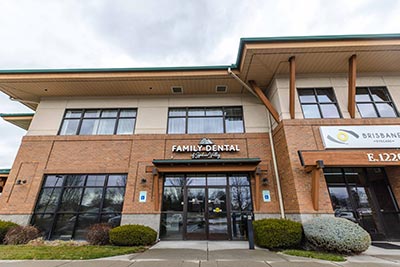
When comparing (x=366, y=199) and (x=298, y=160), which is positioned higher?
(x=298, y=160)

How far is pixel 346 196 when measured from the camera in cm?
796

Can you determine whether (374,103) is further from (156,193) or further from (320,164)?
(156,193)

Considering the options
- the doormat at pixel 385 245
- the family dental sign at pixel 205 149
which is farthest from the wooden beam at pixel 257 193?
the doormat at pixel 385 245

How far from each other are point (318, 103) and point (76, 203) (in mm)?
12483

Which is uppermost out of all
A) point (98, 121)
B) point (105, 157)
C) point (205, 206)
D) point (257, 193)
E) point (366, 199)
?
point (98, 121)

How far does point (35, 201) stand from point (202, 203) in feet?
25.7

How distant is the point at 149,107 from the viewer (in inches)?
436

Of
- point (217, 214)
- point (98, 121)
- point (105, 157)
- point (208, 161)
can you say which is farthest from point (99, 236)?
point (98, 121)

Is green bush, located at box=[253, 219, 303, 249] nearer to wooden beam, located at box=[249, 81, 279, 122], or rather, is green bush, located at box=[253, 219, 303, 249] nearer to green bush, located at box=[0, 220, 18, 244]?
wooden beam, located at box=[249, 81, 279, 122]

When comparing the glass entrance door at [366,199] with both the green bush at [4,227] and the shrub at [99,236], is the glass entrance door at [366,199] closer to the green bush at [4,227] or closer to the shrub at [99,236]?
the shrub at [99,236]

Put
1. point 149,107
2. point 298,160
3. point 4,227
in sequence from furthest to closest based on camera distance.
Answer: point 149,107 → point 298,160 → point 4,227

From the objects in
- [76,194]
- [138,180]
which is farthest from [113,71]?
[76,194]

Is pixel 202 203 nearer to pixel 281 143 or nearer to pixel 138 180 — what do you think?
pixel 138 180

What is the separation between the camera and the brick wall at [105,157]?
357 inches
